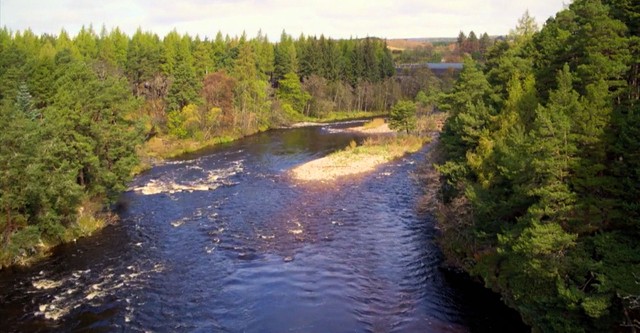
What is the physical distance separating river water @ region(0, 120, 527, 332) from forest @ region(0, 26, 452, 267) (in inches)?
118

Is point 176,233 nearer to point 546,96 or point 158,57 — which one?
point 546,96

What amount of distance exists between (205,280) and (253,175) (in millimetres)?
23963

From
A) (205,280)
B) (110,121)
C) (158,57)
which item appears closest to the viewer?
(205,280)

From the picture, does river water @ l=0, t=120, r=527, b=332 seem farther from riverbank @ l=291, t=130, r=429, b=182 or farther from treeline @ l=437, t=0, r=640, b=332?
riverbank @ l=291, t=130, r=429, b=182

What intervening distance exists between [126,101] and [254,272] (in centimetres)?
1950

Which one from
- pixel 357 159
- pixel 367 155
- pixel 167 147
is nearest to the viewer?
pixel 357 159

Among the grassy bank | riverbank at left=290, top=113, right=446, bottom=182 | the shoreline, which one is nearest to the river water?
the shoreline

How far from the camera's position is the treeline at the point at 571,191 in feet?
56.2

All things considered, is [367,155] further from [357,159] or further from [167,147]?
[167,147]

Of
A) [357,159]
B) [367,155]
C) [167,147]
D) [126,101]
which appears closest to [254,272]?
[126,101]

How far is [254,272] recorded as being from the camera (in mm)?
27766

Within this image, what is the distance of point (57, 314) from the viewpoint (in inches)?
890

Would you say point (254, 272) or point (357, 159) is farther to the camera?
point (357, 159)

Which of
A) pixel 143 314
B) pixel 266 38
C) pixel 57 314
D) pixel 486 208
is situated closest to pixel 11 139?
pixel 57 314
